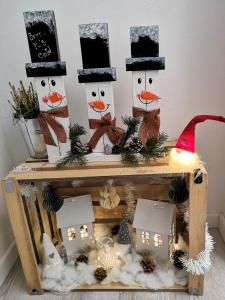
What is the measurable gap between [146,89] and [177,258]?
73cm

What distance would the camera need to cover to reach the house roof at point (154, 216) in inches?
42.9

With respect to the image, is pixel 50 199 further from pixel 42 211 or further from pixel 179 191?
pixel 179 191

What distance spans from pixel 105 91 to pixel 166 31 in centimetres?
42

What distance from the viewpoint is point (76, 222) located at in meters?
1.15

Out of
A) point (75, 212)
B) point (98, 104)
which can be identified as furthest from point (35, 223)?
point (98, 104)

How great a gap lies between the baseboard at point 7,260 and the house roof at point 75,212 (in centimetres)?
34

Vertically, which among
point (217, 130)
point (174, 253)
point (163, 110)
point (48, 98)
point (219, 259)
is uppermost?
point (48, 98)

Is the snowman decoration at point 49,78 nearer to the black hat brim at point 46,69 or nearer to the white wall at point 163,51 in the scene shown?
the black hat brim at point 46,69

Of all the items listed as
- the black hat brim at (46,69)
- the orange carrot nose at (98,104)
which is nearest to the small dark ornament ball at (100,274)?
the orange carrot nose at (98,104)

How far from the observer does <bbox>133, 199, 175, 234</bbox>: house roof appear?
3.58ft

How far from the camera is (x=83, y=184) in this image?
4.23 feet

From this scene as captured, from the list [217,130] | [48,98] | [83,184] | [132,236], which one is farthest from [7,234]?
[217,130]

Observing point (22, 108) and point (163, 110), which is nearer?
point (22, 108)

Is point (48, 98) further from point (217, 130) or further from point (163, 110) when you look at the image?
point (217, 130)
